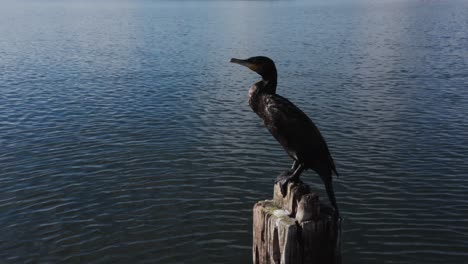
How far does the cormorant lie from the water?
187 inches

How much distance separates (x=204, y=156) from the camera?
18922 mm

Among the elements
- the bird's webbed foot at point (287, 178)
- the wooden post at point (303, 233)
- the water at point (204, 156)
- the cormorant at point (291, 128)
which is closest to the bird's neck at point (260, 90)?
the cormorant at point (291, 128)

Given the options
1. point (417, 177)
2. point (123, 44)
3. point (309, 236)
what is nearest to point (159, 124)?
point (417, 177)

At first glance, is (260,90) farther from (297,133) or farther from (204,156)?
(204,156)

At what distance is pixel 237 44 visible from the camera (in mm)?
51375

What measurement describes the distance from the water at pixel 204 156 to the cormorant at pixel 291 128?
4745mm

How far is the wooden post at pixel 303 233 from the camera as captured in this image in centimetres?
672

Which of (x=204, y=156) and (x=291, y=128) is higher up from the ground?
(x=291, y=128)

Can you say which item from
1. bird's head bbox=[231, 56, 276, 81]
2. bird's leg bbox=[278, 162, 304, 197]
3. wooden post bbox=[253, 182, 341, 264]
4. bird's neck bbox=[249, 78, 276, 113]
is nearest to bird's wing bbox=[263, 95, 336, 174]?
bird's neck bbox=[249, 78, 276, 113]

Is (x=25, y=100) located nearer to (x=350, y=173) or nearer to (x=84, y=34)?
(x=350, y=173)

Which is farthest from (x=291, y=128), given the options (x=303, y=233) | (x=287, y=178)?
(x=303, y=233)

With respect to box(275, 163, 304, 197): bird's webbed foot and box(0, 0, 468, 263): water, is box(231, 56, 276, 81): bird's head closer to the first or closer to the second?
box(275, 163, 304, 197): bird's webbed foot

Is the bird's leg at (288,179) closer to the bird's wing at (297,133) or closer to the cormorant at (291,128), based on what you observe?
the cormorant at (291,128)

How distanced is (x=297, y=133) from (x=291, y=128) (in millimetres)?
131
